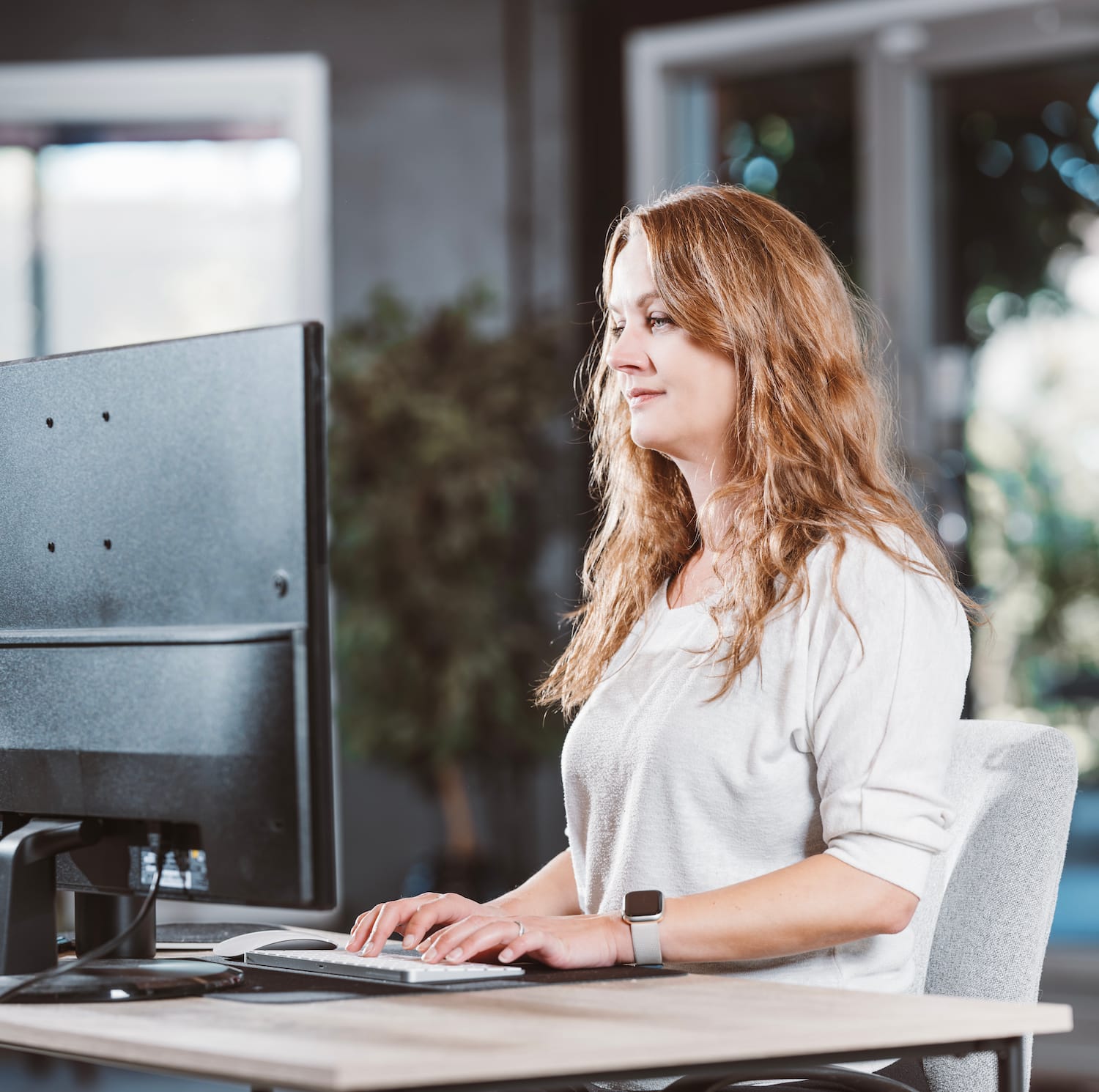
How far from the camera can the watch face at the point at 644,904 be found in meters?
1.46

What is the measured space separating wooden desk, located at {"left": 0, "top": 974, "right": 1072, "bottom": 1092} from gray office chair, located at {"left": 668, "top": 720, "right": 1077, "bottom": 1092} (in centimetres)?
33

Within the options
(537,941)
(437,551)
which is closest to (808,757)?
(537,941)

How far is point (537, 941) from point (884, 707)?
39cm

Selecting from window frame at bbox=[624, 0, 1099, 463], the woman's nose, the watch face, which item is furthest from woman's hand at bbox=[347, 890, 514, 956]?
window frame at bbox=[624, 0, 1099, 463]

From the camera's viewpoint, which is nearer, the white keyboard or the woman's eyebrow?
the white keyboard

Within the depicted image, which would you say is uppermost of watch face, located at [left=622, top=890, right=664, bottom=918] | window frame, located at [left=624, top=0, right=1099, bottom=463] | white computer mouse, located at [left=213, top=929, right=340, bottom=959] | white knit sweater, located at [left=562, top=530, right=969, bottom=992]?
window frame, located at [left=624, top=0, right=1099, bottom=463]

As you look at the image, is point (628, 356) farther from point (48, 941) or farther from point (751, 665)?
point (48, 941)

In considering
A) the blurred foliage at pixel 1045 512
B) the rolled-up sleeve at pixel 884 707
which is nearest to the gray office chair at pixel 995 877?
the rolled-up sleeve at pixel 884 707

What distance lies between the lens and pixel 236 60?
16.9 feet

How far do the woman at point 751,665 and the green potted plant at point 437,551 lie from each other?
106 inches

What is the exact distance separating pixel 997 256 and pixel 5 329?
298 cm

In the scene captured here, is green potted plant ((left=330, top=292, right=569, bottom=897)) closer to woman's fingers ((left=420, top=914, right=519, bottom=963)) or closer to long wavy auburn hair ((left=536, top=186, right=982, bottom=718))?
long wavy auburn hair ((left=536, top=186, right=982, bottom=718))

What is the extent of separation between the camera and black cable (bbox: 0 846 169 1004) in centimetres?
126

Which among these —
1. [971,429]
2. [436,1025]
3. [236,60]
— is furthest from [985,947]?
[236,60]
